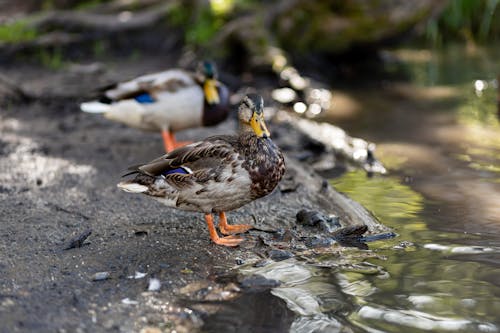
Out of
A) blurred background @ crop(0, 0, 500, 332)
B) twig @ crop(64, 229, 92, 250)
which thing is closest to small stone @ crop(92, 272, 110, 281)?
twig @ crop(64, 229, 92, 250)

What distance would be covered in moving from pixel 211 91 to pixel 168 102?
1.42ft

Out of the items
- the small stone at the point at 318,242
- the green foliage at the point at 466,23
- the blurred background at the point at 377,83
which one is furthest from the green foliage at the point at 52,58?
the small stone at the point at 318,242

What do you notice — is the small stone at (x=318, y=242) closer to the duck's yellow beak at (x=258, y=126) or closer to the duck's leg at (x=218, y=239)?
the duck's leg at (x=218, y=239)

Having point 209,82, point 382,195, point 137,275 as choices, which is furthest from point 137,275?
point 209,82

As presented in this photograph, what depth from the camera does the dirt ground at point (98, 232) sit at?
3807 mm

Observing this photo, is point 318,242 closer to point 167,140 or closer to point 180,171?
point 180,171

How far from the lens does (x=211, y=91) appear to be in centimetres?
702

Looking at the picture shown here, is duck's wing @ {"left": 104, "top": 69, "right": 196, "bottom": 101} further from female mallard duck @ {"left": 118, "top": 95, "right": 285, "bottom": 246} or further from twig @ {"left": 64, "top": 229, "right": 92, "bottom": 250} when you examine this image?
twig @ {"left": 64, "top": 229, "right": 92, "bottom": 250}

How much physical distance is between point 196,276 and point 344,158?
10.8 feet

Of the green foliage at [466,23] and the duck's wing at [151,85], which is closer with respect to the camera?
the duck's wing at [151,85]

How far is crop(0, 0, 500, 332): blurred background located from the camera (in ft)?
13.8

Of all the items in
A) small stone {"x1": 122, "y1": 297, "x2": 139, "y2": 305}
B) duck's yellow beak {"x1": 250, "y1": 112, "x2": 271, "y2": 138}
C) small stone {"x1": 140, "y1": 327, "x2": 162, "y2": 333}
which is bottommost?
small stone {"x1": 122, "y1": 297, "x2": 139, "y2": 305}

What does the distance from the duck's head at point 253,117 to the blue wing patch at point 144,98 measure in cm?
222

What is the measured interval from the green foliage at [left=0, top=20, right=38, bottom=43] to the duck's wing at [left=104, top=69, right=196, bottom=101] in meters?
5.55
